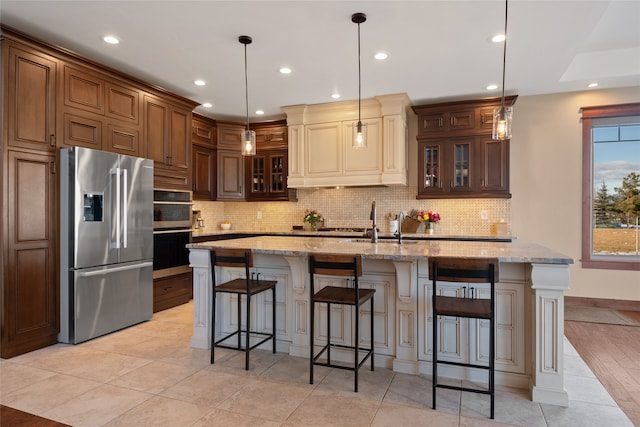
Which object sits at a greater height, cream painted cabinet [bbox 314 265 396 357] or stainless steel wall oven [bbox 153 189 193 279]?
stainless steel wall oven [bbox 153 189 193 279]

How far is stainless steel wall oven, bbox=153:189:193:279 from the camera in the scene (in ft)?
14.2

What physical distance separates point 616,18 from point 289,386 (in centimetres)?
425

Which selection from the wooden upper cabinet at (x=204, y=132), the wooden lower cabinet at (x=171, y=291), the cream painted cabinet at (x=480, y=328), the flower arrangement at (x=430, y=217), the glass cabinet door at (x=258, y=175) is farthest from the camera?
the glass cabinet door at (x=258, y=175)

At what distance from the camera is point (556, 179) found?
486 cm

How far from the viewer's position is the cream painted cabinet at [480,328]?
8.24 ft

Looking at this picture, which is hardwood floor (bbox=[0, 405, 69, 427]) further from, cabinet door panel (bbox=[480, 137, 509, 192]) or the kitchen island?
cabinet door panel (bbox=[480, 137, 509, 192])

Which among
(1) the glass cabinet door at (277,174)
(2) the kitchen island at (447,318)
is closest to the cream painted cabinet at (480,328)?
(2) the kitchen island at (447,318)

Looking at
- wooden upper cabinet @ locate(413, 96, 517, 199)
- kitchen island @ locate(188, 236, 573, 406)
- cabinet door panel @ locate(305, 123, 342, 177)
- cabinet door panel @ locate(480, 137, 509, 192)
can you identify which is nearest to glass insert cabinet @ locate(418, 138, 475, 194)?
wooden upper cabinet @ locate(413, 96, 517, 199)

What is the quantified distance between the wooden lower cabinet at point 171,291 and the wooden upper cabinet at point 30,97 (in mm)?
1908

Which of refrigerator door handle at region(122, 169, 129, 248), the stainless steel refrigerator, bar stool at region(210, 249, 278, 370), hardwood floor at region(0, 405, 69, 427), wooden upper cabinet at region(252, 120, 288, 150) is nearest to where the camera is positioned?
hardwood floor at region(0, 405, 69, 427)

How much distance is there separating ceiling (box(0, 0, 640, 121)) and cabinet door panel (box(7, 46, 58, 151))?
27cm

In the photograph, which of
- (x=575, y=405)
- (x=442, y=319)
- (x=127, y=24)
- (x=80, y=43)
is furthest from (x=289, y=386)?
(x=80, y=43)

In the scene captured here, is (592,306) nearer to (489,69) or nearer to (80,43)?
(489,69)

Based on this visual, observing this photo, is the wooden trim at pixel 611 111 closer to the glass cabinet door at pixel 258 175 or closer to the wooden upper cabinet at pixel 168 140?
the glass cabinet door at pixel 258 175
